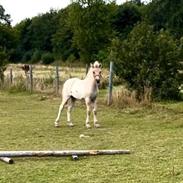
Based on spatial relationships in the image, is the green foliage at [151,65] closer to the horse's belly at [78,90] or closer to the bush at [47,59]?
the horse's belly at [78,90]

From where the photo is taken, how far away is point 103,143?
10.8 metres

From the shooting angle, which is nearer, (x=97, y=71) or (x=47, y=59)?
(x=97, y=71)

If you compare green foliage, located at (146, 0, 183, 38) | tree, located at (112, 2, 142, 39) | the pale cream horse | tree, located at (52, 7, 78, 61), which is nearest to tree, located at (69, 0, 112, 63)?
green foliage, located at (146, 0, 183, 38)

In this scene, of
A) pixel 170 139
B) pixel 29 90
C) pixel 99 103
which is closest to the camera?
pixel 170 139

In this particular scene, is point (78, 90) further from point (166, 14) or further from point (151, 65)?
point (166, 14)

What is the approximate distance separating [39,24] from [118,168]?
86134 mm

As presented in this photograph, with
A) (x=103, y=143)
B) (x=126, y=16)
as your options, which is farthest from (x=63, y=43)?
(x=103, y=143)

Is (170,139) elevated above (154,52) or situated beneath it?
situated beneath

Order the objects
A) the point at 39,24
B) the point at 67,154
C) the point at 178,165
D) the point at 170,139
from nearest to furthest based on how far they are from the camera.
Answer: the point at 178,165
the point at 67,154
the point at 170,139
the point at 39,24

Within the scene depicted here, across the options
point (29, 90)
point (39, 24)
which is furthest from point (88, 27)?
point (39, 24)

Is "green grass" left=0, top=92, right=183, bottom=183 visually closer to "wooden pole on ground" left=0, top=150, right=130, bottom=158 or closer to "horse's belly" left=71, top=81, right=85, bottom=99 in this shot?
"wooden pole on ground" left=0, top=150, right=130, bottom=158

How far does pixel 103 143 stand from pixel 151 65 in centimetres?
878

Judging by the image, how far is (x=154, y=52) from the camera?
1927 cm

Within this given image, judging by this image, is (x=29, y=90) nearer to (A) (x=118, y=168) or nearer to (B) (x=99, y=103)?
(B) (x=99, y=103)
